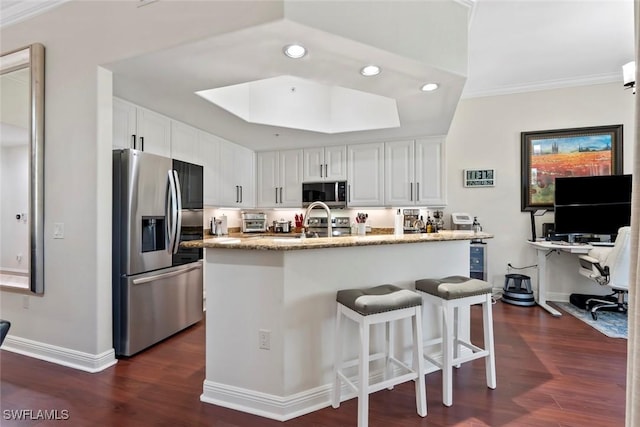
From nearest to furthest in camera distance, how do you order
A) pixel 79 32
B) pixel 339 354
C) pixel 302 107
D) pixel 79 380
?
pixel 339 354, pixel 79 380, pixel 79 32, pixel 302 107

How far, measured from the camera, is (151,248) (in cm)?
282

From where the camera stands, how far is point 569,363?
2.55 meters

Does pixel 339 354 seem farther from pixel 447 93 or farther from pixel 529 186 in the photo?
pixel 529 186

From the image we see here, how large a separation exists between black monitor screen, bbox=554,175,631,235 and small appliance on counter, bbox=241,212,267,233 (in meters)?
4.17

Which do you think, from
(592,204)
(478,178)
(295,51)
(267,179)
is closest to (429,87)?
(295,51)

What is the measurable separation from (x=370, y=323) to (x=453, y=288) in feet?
2.18

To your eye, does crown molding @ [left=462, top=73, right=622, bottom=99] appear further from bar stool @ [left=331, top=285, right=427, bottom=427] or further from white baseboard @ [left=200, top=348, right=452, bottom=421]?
white baseboard @ [left=200, top=348, right=452, bottom=421]

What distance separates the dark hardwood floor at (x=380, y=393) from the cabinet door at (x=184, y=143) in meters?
2.11

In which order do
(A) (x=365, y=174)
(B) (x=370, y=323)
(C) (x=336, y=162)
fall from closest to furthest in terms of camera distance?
(B) (x=370, y=323) < (A) (x=365, y=174) < (C) (x=336, y=162)

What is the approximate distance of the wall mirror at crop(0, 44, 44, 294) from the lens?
8.54ft

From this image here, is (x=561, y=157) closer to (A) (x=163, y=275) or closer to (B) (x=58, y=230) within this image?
(A) (x=163, y=275)

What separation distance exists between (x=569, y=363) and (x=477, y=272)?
75.6 inches

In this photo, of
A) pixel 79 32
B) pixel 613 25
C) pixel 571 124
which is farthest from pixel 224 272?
pixel 571 124

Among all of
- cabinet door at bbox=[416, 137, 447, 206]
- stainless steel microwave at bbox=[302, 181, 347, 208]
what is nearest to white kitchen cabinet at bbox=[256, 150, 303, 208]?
stainless steel microwave at bbox=[302, 181, 347, 208]
